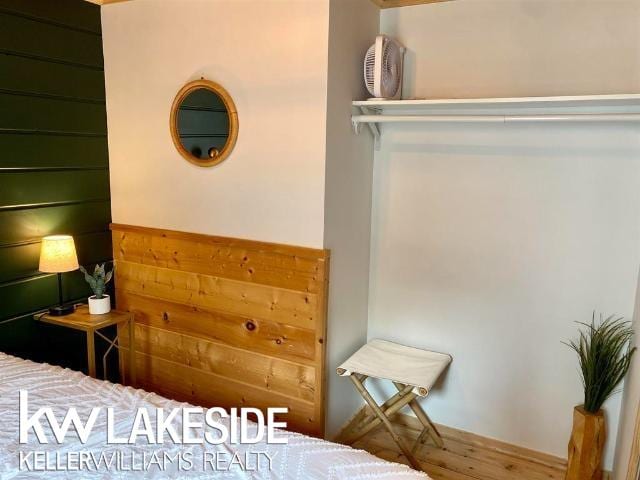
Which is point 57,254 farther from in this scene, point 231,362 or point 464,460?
point 464,460

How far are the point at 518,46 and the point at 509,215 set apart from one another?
76 cm

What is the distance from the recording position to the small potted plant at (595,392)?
2.12 metres

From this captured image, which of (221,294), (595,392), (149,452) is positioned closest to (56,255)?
(221,294)

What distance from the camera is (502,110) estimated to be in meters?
2.37

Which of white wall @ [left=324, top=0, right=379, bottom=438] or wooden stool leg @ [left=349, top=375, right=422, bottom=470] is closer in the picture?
white wall @ [left=324, top=0, right=379, bottom=438]

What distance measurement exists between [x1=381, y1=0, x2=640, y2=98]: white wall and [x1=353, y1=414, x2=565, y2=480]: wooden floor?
1.72 metres

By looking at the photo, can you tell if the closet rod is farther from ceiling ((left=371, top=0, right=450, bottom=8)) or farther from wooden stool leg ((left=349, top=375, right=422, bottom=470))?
wooden stool leg ((left=349, top=375, right=422, bottom=470))

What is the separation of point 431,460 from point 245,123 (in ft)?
6.08

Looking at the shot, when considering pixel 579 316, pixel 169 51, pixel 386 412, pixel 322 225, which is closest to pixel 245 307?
pixel 322 225

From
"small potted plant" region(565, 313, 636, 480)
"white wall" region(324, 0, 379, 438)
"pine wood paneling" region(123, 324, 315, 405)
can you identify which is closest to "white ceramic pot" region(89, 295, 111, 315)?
"pine wood paneling" region(123, 324, 315, 405)

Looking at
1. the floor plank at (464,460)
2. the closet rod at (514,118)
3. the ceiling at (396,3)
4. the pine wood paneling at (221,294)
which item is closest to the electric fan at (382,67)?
the closet rod at (514,118)

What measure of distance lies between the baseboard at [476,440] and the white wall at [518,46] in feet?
5.58

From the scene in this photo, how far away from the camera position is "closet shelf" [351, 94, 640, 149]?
205cm

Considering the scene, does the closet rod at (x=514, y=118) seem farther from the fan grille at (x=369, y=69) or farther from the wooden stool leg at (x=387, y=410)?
the wooden stool leg at (x=387, y=410)
